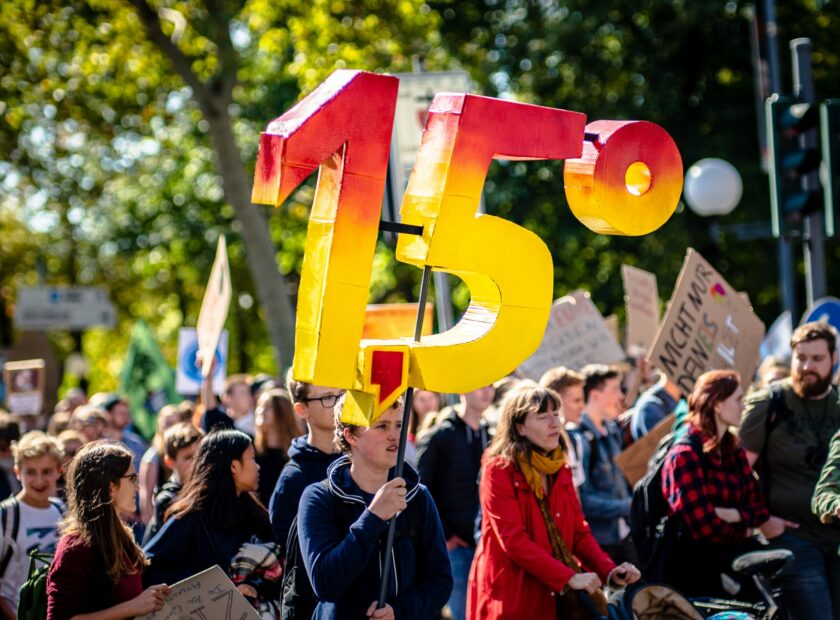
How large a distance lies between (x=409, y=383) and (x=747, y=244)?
2093cm

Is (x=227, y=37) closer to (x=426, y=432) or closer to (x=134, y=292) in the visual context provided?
(x=426, y=432)

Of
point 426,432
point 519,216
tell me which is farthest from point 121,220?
point 426,432

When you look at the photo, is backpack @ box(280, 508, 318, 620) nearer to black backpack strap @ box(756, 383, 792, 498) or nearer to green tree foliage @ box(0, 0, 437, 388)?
black backpack strap @ box(756, 383, 792, 498)

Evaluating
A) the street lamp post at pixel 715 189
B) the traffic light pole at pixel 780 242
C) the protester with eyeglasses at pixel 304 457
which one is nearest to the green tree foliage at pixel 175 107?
the traffic light pole at pixel 780 242

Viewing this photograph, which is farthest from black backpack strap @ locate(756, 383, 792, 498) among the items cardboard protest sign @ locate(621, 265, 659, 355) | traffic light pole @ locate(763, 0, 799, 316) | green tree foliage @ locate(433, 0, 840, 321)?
green tree foliage @ locate(433, 0, 840, 321)

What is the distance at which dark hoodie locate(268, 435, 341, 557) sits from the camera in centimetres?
518

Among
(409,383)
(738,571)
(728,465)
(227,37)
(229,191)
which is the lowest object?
(738,571)

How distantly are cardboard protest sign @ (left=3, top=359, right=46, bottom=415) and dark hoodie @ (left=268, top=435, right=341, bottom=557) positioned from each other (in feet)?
31.7

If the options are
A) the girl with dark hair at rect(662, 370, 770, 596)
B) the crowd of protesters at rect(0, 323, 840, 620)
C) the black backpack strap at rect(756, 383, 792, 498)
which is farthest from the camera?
the black backpack strap at rect(756, 383, 792, 498)

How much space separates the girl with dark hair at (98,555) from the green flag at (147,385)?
10725mm

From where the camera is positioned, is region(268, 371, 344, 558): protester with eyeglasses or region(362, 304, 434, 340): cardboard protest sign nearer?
region(268, 371, 344, 558): protester with eyeglasses

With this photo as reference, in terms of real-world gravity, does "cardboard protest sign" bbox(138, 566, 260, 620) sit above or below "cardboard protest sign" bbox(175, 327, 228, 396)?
below

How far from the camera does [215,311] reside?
26.9 ft

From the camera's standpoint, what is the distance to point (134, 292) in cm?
3934
